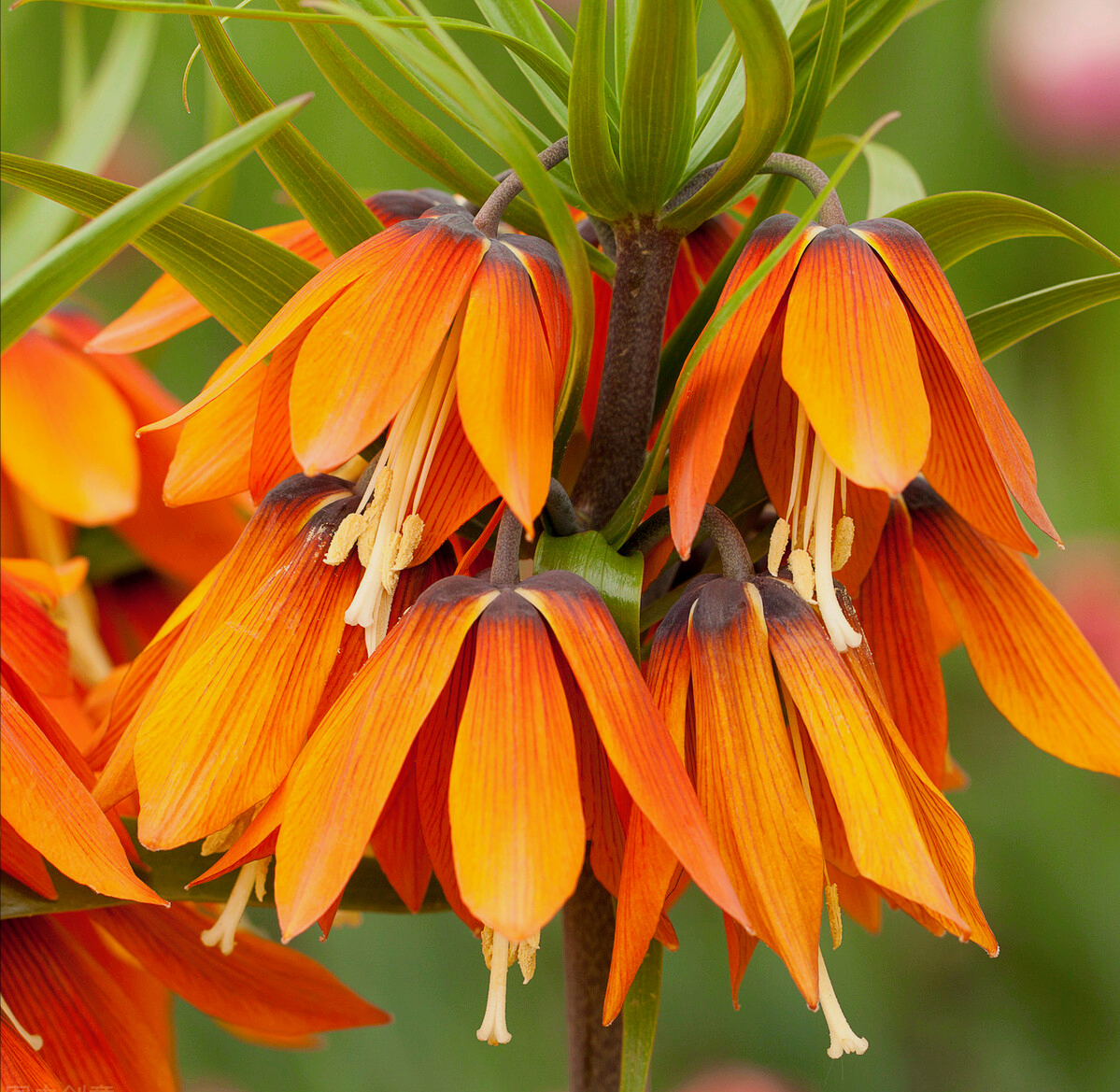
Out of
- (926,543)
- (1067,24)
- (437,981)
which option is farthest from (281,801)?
(1067,24)

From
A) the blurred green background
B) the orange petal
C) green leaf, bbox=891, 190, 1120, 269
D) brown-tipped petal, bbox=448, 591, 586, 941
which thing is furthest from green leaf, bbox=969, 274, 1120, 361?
the blurred green background

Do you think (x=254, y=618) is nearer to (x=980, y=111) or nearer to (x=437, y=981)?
(x=437, y=981)

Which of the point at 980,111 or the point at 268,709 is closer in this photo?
the point at 268,709

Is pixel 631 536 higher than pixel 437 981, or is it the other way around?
pixel 631 536

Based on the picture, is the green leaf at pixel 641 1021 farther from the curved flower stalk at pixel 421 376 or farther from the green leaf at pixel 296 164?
the green leaf at pixel 296 164

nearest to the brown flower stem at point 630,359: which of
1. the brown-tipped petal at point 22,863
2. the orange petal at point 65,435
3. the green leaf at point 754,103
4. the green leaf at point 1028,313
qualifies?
the green leaf at point 754,103

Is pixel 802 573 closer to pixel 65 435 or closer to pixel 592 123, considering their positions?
pixel 592 123
